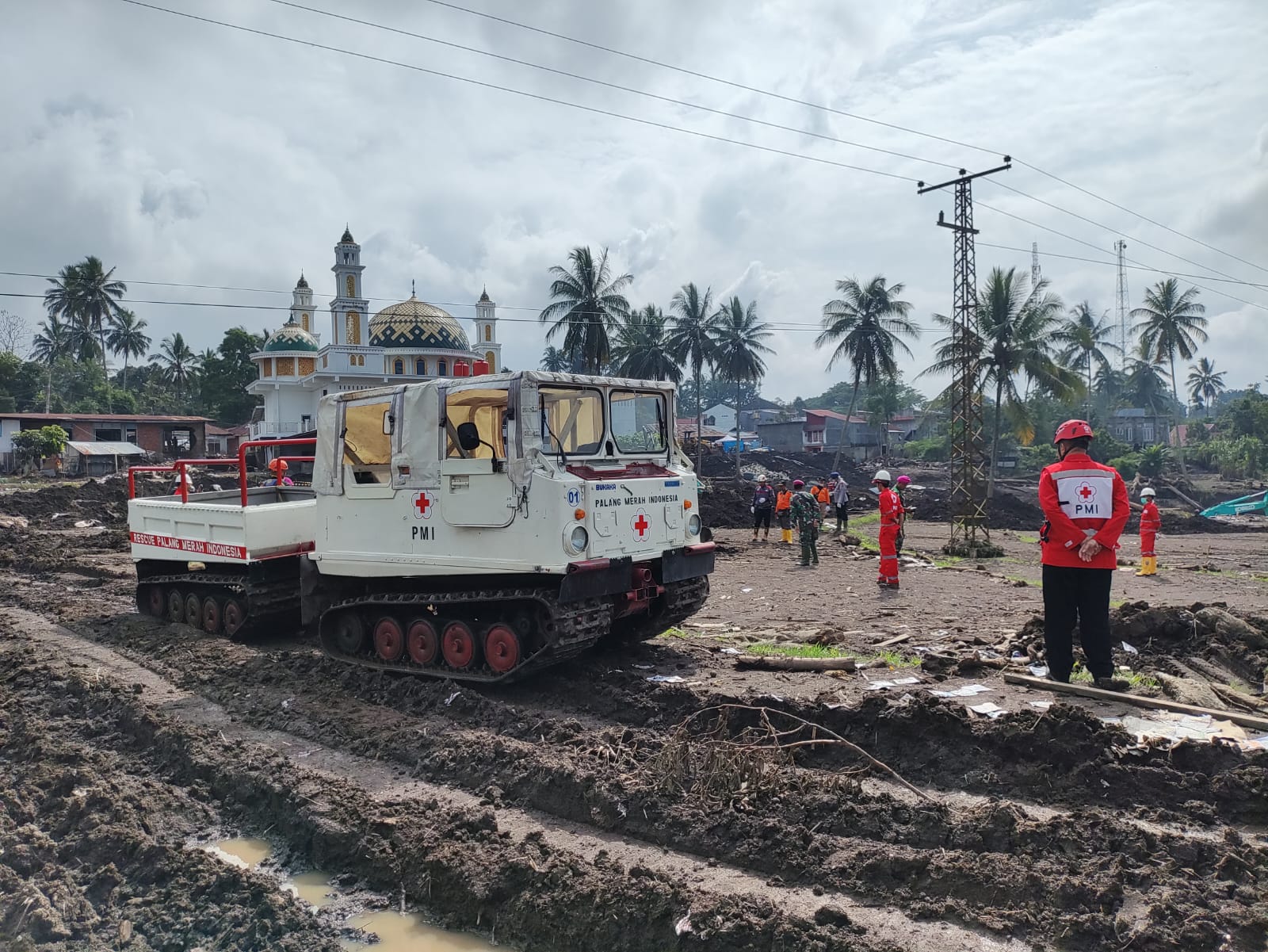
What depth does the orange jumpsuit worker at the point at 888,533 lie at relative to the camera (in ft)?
43.4

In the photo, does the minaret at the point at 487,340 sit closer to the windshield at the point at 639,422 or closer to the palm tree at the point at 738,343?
the palm tree at the point at 738,343

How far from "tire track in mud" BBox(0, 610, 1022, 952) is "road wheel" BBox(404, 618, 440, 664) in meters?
1.51

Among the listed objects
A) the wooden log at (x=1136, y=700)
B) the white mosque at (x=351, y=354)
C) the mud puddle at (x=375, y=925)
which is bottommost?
the mud puddle at (x=375, y=925)

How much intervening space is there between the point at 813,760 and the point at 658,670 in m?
2.54

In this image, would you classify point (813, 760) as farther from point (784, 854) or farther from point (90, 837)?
point (90, 837)

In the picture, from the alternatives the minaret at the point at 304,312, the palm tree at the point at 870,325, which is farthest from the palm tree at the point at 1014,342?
the minaret at the point at 304,312

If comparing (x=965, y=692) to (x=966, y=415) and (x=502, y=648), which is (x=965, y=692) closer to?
(x=502, y=648)

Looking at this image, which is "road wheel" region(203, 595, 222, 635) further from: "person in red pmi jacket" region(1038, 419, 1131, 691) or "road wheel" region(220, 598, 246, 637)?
"person in red pmi jacket" region(1038, 419, 1131, 691)

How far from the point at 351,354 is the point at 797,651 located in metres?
43.9

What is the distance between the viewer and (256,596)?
33.2 ft

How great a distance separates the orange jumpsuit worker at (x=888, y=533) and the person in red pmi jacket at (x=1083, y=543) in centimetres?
638

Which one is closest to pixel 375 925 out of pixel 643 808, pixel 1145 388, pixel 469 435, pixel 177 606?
pixel 643 808

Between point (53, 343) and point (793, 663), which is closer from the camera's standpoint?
point (793, 663)

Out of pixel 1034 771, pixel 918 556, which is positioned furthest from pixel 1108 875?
pixel 918 556
